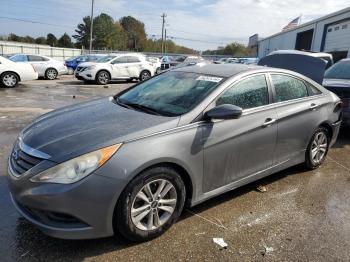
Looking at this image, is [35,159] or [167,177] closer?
[35,159]

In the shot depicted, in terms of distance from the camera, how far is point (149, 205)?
308cm

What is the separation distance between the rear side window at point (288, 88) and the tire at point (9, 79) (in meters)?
12.6

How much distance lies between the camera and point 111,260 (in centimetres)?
283

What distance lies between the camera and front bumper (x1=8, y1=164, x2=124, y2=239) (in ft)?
8.65

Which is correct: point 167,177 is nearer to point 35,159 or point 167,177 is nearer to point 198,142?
point 198,142

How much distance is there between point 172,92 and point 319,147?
254cm

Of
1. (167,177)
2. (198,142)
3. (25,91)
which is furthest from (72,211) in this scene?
(25,91)

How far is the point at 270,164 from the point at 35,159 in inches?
105

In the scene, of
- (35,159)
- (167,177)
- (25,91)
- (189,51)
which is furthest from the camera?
(189,51)

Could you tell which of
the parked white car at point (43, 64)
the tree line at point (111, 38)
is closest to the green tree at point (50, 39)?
the tree line at point (111, 38)

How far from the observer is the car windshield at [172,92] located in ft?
11.6

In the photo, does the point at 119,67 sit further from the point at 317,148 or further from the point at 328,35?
the point at 328,35

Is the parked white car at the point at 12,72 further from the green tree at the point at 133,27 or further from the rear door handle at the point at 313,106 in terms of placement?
the green tree at the point at 133,27

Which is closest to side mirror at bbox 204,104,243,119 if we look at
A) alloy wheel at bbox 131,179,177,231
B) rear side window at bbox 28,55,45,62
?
alloy wheel at bbox 131,179,177,231
